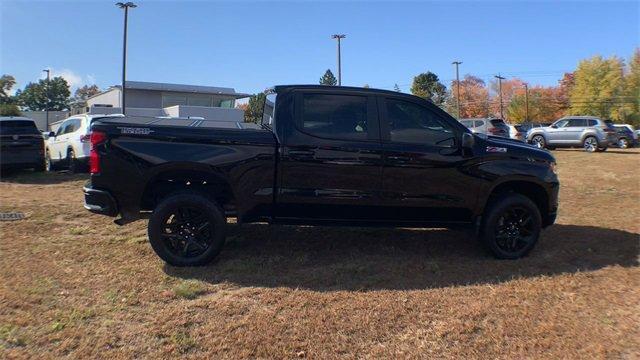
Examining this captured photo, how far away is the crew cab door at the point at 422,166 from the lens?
5.67 metres

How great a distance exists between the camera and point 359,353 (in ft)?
12.3

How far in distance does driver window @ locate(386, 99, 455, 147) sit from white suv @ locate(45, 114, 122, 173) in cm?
944

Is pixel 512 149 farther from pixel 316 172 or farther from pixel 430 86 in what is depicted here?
pixel 430 86

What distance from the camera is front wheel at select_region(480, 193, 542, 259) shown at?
589 centimetres

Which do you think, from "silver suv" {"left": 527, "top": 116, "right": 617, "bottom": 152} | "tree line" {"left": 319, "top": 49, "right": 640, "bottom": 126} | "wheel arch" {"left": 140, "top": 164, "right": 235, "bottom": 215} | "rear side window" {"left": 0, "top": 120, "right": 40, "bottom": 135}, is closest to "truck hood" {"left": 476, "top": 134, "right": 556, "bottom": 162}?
"wheel arch" {"left": 140, "top": 164, "right": 235, "bottom": 215}

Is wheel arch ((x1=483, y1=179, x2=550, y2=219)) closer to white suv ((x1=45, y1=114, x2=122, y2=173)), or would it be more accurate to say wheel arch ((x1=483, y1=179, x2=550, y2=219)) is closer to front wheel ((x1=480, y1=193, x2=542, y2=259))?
front wheel ((x1=480, y1=193, x2=542, y2=259))

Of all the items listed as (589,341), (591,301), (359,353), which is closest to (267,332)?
(359,353)

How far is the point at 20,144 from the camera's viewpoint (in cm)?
1393

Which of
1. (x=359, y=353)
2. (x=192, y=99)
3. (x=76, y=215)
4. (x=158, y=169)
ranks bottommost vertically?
(x=359, y=353)

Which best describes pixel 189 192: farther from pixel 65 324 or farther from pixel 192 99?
pixel 192 99

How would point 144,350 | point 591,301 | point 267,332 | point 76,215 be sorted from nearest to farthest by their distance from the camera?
point 144,350 < point 267,332 < point 591,301 < point 76,215

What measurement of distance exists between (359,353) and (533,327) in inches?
57.9

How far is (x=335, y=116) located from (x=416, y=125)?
0.91m

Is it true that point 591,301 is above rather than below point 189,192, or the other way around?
below
